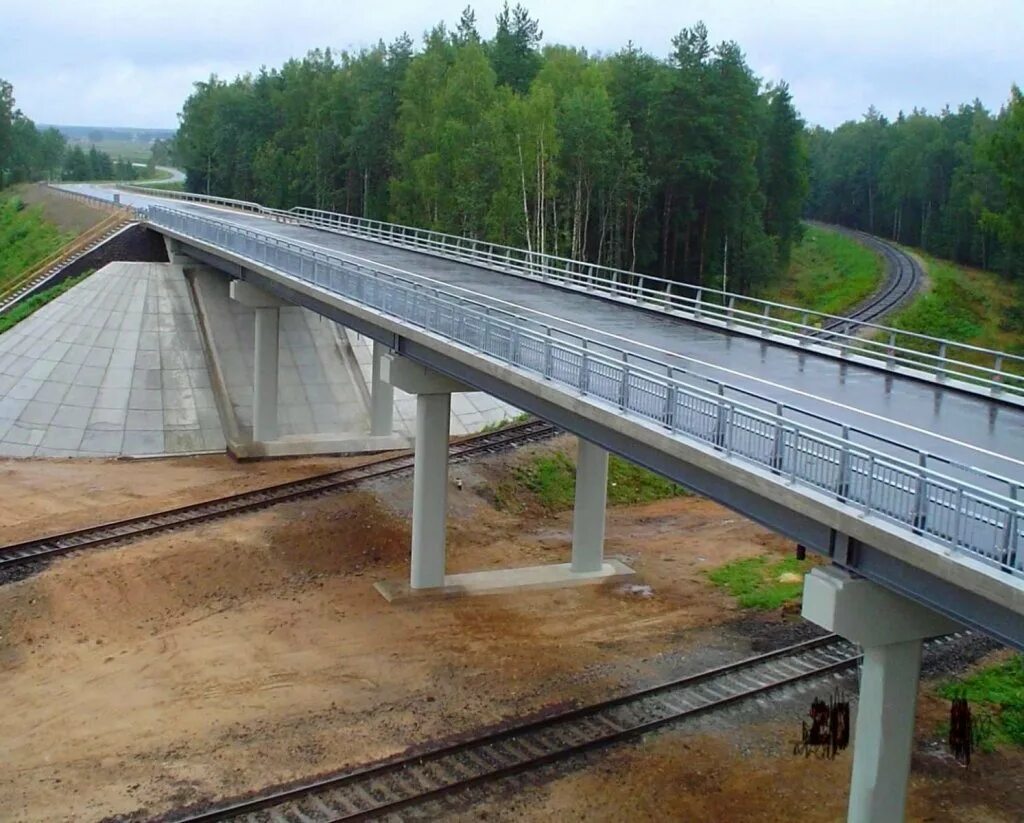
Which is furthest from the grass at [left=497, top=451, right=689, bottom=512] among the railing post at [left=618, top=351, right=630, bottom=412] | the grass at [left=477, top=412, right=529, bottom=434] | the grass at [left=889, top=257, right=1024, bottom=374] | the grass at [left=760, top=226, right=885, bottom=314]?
the grass at [left=760, top=226, right=885, bottom=314]

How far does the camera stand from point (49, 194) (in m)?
88.0

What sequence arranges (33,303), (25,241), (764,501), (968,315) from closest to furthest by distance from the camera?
1. (764,501)
2. (33,303)
3. (968,315)
4. (25,241)

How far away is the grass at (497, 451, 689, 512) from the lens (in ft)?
120

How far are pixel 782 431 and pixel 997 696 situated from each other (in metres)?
11.1

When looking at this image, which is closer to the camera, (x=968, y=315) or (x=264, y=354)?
(x=264, y=354)

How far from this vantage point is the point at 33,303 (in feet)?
161

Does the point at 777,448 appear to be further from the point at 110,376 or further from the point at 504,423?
the point at 110,376

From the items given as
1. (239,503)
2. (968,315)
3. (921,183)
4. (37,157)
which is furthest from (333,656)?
(37,157)

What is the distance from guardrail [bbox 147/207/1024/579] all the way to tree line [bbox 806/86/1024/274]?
33.3 m

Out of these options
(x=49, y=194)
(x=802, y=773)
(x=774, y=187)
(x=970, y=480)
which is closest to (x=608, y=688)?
(x=802, y=773)

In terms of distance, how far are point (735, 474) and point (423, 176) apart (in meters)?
50.0

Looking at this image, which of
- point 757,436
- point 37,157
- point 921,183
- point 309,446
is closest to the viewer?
point 757,436

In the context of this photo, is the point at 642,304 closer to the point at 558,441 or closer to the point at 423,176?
the point at 558,441

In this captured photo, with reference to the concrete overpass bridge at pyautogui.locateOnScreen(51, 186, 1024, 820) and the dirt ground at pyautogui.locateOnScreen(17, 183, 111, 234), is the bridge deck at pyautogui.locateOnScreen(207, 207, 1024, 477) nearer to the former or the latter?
the concrete overpass bridge at pyautogui.locateOnScreen(51, 186, 1024, 820)
